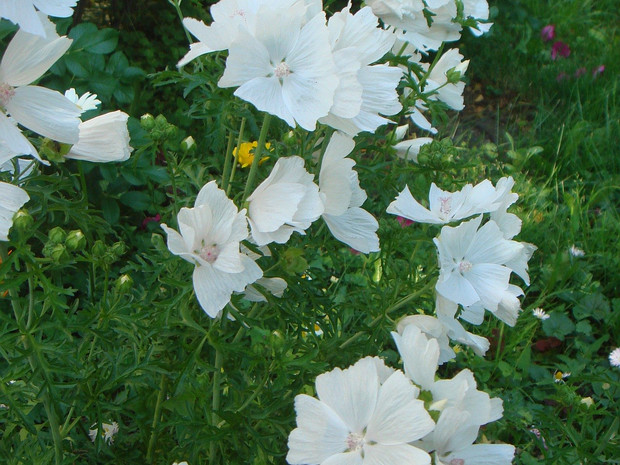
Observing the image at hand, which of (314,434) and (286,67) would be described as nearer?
(314,434)

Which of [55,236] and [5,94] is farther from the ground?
[5,94]

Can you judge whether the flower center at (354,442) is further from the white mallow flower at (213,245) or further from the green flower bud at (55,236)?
the green flower bud at (55,236)

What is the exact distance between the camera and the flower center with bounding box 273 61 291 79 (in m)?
0.89

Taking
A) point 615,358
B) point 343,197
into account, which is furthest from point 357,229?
point 615,358

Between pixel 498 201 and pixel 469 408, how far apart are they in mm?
298

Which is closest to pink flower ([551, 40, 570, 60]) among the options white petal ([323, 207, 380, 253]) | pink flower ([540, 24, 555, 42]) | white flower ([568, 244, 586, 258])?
pink flower ([540, 24, 555, 42])

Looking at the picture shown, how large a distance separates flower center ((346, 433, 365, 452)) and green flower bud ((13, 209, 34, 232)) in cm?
43

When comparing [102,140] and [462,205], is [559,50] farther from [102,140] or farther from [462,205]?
[102,140]

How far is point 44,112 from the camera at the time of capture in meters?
0.84

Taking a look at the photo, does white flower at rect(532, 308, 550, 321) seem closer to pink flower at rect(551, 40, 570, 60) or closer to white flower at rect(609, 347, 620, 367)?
white flower at rect(609, 347, 620, 367)

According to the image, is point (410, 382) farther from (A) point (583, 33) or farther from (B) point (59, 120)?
(A) point (583, 33)

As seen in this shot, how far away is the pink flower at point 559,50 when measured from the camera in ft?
10.9

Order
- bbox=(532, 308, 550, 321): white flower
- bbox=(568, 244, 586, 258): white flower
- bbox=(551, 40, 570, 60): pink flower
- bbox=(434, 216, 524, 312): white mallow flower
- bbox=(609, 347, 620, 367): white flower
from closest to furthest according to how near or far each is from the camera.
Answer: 1. bbox=(434, 216, 524, 312): white mallow flower
2. bbox=(609, 347, 620, 367): white flower
3. bbox=(532, 308, 550, 321): white flower
4. bbox=(568, 244, 586, 258): white flower
5. bbox=(551, 40, 570, 60): pink flower

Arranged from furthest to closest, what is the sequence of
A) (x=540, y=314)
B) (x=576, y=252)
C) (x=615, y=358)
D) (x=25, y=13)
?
(x=576, y=252)
(x=540, y=314)
(x=615, y=358)
(x=25, y=13)
